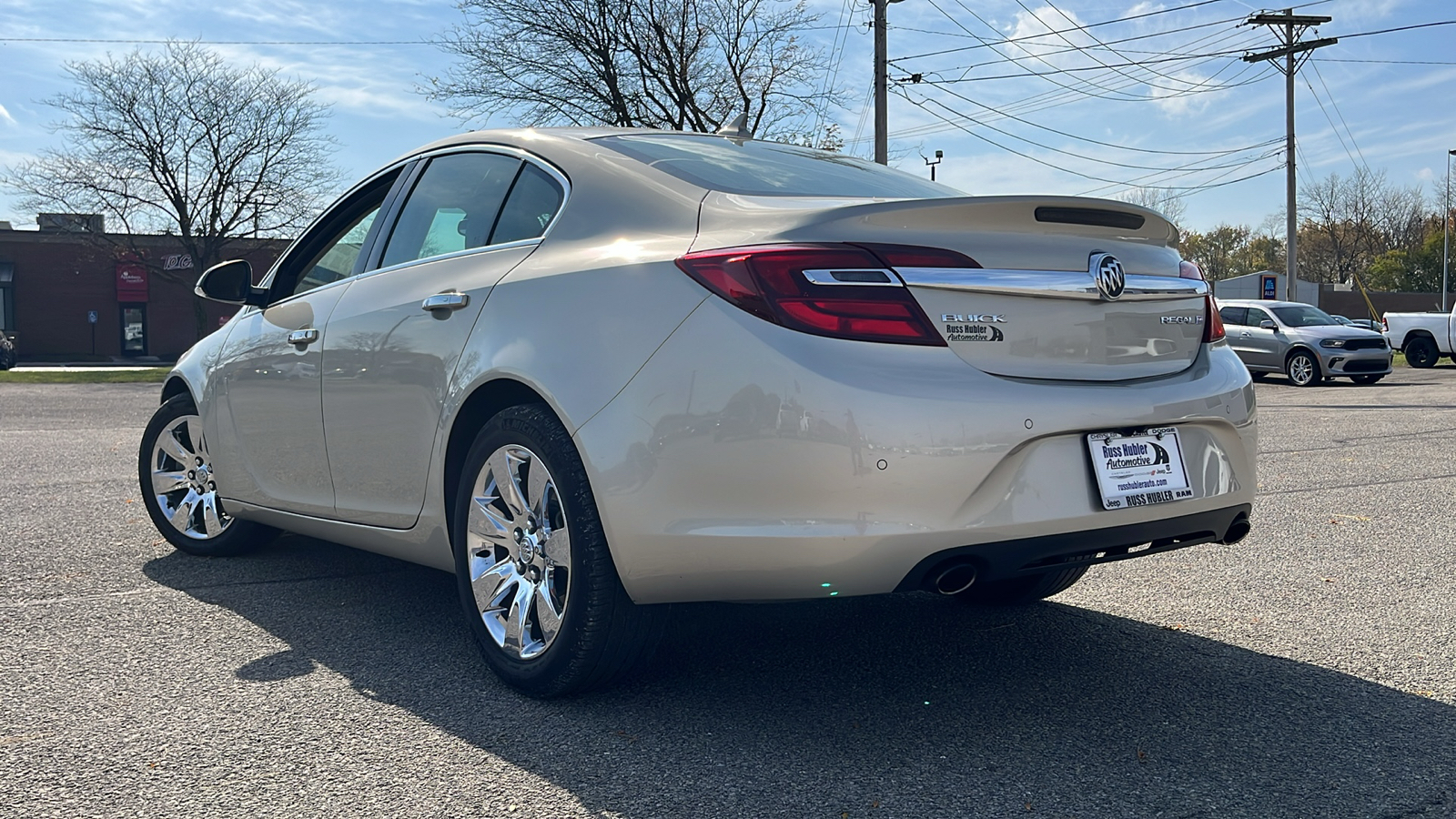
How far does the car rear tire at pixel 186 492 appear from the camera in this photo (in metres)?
5.12

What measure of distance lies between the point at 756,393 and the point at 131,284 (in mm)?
54898

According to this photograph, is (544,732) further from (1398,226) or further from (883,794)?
(1398,226)

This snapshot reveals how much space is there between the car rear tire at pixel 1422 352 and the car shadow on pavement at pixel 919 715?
27.6m

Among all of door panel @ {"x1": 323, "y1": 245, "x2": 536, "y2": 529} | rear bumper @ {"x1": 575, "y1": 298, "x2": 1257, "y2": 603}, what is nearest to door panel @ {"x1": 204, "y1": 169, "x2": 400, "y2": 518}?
door panel @ {"x1": 323, "y1": 245, "x2": 536, "y2": 529}

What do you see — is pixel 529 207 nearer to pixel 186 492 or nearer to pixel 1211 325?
pixel 1211 325

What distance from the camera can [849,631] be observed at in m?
3.92

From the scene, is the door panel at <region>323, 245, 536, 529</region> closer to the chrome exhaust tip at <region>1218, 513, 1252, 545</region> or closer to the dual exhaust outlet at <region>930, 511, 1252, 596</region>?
the dual exhaust outlet at <region>930, 511, 1252, 596</region>

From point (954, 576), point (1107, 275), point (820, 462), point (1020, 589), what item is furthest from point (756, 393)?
point (1020, 589)

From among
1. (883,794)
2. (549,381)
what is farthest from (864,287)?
(883,794)

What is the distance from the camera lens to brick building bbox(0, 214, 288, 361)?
50281mm

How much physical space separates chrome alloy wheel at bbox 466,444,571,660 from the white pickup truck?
1125 inches

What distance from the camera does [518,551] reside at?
10.8ft

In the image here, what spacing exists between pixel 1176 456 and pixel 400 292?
7.61 feet

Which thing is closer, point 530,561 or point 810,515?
point 810,515
